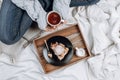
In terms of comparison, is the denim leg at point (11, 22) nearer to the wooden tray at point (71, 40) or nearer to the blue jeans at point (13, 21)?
the blue jeans at point (13, 21)

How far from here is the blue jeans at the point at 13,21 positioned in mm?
1054

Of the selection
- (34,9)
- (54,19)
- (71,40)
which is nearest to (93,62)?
(71,40)

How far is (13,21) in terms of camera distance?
1.09m

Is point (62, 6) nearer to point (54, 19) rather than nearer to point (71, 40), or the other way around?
point (54, 19)

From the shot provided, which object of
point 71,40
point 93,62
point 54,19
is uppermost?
point 54,19

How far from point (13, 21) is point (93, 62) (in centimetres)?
44

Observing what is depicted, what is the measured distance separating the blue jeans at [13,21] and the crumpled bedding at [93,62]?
0.13 m

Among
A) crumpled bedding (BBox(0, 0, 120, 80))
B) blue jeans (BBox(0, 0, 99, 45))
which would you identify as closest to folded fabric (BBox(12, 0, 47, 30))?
blue jeans (BBox(0, 0, 99, 45))

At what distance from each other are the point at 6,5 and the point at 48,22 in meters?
0.21

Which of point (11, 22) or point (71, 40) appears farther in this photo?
point (71, 40)

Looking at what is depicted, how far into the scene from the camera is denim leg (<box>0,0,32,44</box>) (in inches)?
41.4

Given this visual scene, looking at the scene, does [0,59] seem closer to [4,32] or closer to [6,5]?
[4,32]

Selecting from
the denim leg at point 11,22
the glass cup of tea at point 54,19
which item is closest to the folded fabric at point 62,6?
the glass cup of tea at point 54,19

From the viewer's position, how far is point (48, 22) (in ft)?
3.74
